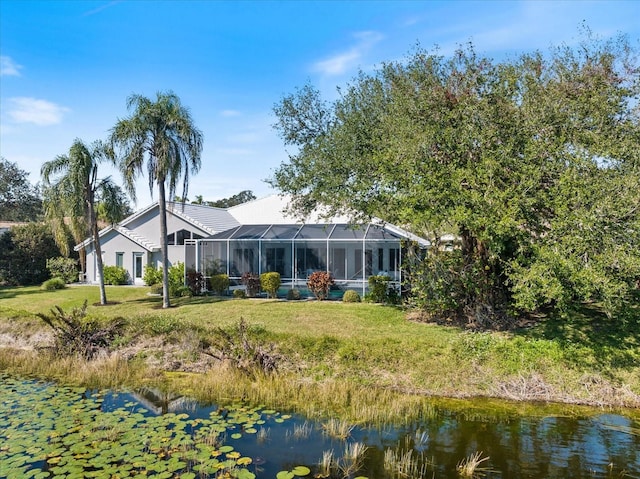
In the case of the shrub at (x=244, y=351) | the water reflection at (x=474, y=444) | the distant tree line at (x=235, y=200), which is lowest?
the water reflection at (x=474, y=444)

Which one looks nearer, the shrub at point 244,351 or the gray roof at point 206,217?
the shrub at point 244,351

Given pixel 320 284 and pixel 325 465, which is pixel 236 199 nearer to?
pixel 320 284

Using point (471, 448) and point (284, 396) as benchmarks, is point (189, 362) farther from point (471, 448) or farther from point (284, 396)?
point (471, 448)

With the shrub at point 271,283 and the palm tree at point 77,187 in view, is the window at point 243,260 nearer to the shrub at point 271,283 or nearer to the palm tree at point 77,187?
the shrub at point 271,283

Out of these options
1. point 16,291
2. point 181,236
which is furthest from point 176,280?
point 16,291

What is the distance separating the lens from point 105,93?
14.1 meters

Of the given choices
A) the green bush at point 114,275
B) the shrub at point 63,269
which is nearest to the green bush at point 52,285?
the green bush at point 114,275

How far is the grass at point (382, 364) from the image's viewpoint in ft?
30.1

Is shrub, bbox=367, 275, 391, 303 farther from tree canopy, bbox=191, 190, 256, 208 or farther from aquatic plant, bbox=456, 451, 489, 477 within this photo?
tree canopy, bbox=191, 190, 256, 208

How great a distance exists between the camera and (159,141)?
16.7m

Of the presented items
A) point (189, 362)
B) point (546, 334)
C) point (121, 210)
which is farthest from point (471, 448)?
point (121, 210)

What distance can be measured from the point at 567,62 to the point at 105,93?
45.3 ft

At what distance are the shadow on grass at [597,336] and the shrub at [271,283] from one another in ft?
34.6

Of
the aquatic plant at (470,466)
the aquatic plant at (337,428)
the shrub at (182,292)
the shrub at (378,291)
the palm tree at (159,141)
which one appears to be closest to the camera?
the aquatic plant at (470,466)
